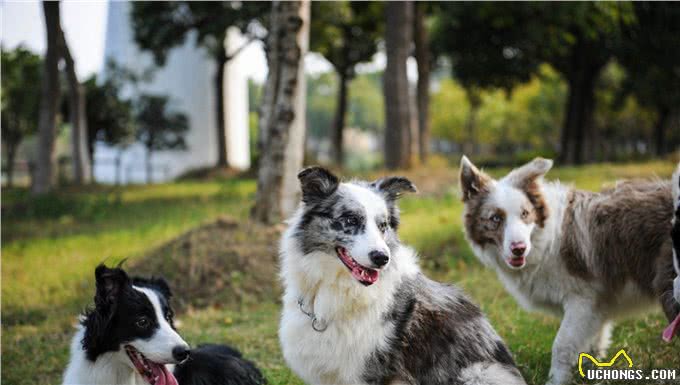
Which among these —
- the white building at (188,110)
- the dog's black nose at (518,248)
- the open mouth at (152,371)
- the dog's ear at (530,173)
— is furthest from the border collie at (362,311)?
the white building at (188,110)

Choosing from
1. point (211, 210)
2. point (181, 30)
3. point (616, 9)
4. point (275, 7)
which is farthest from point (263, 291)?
point (181, 30)

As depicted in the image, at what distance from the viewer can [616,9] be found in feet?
49.3

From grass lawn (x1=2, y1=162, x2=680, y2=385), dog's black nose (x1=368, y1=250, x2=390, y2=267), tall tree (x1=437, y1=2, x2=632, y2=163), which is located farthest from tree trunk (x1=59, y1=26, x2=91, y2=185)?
dog's black nose (x1=368, y1=250, x2=390, y2=267)

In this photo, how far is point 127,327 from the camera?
4.46m

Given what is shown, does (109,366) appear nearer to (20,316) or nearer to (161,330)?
(161,330)

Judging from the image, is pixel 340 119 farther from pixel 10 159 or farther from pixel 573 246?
pixel 573 246

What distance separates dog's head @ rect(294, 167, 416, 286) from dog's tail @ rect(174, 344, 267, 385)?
5.07ft

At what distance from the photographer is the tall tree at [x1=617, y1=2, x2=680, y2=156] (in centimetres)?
2541

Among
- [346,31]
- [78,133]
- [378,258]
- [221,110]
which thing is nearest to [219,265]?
[378,258]

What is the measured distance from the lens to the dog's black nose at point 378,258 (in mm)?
3910

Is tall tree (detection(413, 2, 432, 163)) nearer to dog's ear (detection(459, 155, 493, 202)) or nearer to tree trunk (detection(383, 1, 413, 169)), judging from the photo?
tree trunk (detection(383, 1, 413, 169))

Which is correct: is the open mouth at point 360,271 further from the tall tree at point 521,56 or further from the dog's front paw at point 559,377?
the tall tree at point 521,56

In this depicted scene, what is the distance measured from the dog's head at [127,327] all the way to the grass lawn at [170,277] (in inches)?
56.1

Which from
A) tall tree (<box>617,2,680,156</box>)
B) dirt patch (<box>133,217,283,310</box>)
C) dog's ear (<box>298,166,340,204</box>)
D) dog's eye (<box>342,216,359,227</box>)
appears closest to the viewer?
dog's eye (<box>342,216,359,227</box>)
